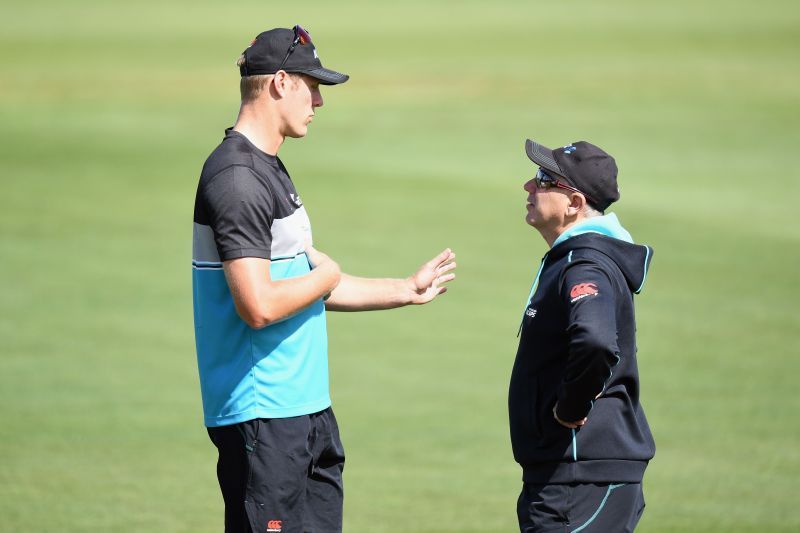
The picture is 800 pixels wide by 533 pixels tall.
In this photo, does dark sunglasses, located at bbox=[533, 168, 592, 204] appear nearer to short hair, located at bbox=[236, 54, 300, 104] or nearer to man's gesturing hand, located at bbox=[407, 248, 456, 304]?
man's gesturing hand, located at bbox=[407, 248, 456, 304]

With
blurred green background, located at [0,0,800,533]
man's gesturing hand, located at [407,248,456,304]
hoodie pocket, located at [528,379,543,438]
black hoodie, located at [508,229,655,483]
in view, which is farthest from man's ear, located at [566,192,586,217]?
blurred green background, located at [0,0,800,533]

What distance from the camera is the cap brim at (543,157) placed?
4680 mm

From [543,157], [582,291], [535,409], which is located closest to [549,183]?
[543,157]

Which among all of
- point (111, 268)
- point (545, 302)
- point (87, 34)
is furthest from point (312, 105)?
point (87, 34)

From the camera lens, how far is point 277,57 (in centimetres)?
452

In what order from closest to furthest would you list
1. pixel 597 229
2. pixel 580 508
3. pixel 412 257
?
pixel 580 508 → pixel 597 229 → pixel 412 257

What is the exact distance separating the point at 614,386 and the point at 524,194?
12.2 m

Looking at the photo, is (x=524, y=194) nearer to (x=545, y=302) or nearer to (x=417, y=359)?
(x=417, y=359)

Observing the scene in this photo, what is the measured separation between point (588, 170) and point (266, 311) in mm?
1391

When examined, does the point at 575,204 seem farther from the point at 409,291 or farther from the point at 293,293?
the point at 293,293

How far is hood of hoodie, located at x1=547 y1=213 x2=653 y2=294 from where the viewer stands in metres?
4.54

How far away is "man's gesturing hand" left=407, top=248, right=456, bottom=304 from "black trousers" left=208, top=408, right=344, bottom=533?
72 centimetres

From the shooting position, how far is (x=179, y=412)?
874 cm

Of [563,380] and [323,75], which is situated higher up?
[323,75]
